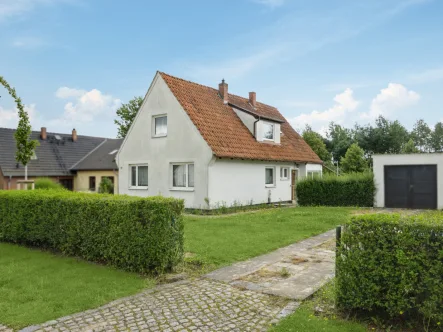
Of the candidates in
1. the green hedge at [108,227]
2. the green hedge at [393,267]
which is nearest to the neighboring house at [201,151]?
the green hedge at [108,227]

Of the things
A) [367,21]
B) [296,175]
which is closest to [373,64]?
[367,21]

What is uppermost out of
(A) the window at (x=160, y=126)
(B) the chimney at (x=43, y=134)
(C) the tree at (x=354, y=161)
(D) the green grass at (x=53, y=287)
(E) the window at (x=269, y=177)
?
(B) the chimney at (x=43, y=134)

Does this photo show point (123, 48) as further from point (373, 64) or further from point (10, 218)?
point (373, 64)

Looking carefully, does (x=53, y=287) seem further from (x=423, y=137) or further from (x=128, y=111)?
(x=423, y=137)

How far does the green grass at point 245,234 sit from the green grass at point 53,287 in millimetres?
2123

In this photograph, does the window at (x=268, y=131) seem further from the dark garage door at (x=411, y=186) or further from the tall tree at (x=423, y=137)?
the tall tree at (x=423, y=137)

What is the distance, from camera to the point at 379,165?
20766 millimetres

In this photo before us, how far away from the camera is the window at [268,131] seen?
23.5 meters

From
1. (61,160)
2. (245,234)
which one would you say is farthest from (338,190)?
(61,160)

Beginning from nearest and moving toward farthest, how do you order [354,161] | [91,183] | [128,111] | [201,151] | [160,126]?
[201,151]
[160,126]
[91,183]
[354,161]
[128,111]

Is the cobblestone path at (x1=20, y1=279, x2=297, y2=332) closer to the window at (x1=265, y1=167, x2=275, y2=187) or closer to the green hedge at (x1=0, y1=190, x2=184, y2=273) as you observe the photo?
the green hedge at (x1=0, y1=190, x2=184, y2=273)

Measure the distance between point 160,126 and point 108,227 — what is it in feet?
45.1

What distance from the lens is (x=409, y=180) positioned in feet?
66.1

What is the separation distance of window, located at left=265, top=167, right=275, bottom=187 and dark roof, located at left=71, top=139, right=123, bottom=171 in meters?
15.8
